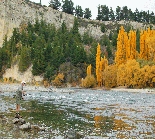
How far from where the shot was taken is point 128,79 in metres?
83.5

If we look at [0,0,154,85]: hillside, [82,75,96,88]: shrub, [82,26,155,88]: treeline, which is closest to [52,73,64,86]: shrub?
[82,26,155,88]: treeline

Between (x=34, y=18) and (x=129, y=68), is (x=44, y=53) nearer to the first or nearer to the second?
(x=129, y=68)

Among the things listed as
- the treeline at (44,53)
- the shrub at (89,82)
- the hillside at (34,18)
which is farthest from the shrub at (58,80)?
the hillside at (34,18)

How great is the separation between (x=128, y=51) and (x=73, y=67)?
95.5ft

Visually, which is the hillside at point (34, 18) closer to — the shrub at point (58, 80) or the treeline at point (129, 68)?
the shrub at point (58, 80)

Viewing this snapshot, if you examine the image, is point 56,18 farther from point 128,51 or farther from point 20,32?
point 128,51

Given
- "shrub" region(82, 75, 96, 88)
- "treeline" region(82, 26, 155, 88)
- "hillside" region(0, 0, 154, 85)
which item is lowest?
"shrub" region(82, 75, 96, 88)

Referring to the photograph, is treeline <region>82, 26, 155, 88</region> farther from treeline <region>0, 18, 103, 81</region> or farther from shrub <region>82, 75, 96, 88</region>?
treeline <region>0, 18, 103, 81</region>

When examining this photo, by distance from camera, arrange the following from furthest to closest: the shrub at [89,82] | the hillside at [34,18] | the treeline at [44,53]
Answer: the hillside at [34,18], the treeline at [44,53], the shrub at [89,82]

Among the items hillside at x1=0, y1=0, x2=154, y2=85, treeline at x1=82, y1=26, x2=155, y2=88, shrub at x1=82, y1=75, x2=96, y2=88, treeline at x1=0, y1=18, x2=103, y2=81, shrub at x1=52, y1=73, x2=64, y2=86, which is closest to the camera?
treeline at x1=82, y1=26, x2=155, y2=88

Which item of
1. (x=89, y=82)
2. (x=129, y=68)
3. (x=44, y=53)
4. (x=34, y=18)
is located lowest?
(x=89, y=82)

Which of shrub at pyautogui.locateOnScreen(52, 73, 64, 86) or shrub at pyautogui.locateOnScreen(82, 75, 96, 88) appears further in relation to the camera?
shrub at pyautogui.locateOnScreen(52, 73, 64, 86)

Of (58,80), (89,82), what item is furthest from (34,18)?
(89,82)

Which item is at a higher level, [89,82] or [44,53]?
[44,53]
